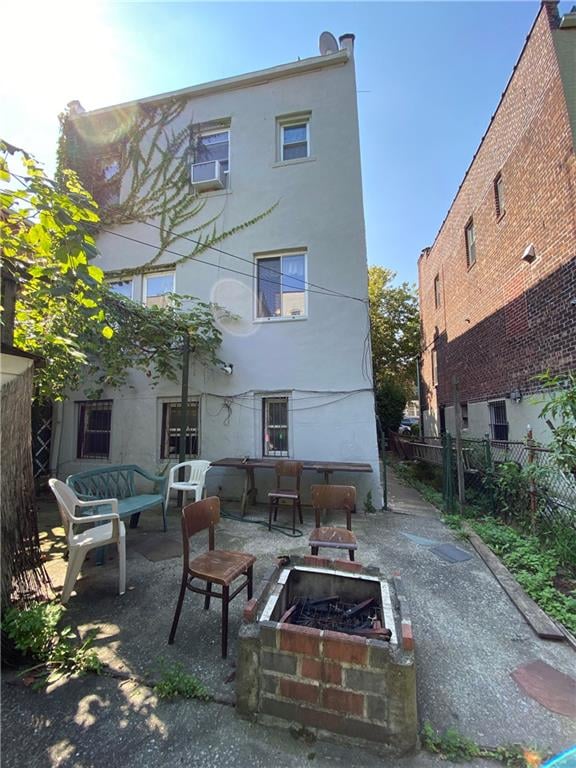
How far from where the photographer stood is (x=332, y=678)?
177cm

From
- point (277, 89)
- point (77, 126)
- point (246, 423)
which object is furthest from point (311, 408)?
point (77, 126)

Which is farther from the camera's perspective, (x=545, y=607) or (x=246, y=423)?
(x=246, y=423)

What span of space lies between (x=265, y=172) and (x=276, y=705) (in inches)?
351

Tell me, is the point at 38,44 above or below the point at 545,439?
above

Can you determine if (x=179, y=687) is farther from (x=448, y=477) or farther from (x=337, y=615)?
(x=448, y=477)

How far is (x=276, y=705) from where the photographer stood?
6.04 ft

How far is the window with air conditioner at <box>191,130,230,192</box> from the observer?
7.88 metres

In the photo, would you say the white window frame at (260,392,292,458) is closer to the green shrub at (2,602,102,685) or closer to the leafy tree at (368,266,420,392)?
the green shrub at (2,602,102,685)

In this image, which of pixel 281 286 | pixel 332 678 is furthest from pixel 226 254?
pixel 332 678

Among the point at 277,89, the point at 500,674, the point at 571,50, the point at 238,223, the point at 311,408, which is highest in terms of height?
the point at 277,89

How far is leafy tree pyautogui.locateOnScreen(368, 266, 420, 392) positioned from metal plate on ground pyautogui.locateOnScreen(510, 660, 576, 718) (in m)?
15.7

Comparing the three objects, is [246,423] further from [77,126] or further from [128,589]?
[77,126]

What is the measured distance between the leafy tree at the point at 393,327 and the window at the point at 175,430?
482 inches

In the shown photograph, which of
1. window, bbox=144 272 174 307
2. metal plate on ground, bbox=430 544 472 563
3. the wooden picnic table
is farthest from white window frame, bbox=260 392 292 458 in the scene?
window, bbox=144 272 174 307
